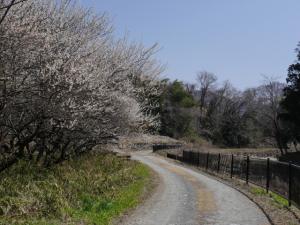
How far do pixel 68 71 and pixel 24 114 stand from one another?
2211 millimetres

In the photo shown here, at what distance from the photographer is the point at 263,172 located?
18.9 meters

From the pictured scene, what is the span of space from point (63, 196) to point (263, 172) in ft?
27.8

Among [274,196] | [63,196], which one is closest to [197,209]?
[63,196]

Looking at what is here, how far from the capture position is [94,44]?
15.9m

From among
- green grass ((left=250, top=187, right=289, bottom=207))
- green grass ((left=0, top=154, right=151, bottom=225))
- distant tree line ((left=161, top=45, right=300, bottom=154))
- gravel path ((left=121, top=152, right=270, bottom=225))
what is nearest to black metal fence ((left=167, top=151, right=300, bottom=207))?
green grass ((left=250, top=187, right=289, bottom=207))

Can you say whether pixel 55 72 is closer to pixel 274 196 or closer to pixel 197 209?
pixel 197 209

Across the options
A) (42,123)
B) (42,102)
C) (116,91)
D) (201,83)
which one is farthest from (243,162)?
(201,83)

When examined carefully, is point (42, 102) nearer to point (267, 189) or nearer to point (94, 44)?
point (94, 44)

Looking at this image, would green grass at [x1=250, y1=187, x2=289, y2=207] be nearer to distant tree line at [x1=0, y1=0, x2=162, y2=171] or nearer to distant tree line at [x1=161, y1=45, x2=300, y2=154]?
distant tree line at [x1=0, y1=0, x2=162, y2=171]

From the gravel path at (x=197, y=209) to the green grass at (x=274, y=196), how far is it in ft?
2.40

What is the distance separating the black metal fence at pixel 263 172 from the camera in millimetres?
14203

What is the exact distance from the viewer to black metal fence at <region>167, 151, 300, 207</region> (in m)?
14.2

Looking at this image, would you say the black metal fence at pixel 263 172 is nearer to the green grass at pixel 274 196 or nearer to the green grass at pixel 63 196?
the green grass at pixel 274 196

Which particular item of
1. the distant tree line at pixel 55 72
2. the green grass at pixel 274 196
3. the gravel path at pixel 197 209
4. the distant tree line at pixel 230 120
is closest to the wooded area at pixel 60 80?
the distant tree line at pixel 55 72
